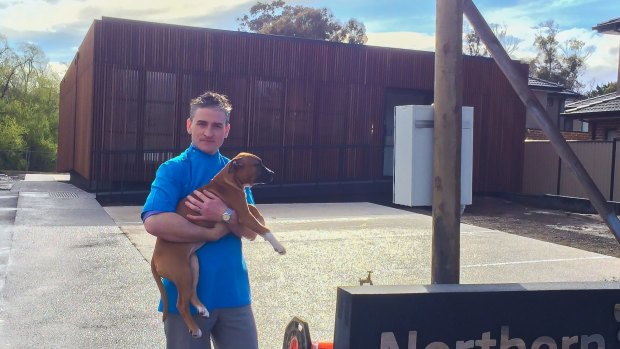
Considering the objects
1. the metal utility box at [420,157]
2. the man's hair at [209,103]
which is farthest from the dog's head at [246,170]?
the metal utility box at [420,157]

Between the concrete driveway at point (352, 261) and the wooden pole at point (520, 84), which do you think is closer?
the wooden pole at point (520, 84)

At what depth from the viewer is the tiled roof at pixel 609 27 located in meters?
17.9

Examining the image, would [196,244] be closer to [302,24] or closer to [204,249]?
[204,249]

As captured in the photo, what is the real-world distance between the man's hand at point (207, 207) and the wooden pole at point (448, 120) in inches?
60.8

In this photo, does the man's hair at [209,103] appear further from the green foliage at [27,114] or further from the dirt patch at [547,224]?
the green foliage at [27,114]

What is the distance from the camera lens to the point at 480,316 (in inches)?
135

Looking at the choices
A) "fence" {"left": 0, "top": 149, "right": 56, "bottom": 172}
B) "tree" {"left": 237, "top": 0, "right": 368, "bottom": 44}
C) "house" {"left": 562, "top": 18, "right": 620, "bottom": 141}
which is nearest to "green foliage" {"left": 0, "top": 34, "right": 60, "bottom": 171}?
"fence" {"left": 0, "top": 149, "right": 56, "bottom": 172}

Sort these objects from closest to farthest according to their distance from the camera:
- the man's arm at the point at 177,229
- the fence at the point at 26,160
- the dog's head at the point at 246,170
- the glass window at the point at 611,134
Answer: the man's arm at the point at 177,229, the dog's head at the point at 246,170, the glass window at the point at 611,134, the fence at the point at 26,160

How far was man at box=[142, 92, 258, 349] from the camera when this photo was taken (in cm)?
302

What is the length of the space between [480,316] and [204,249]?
1.42 metres

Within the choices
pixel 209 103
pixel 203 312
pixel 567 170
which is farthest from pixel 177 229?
pixel 567 170

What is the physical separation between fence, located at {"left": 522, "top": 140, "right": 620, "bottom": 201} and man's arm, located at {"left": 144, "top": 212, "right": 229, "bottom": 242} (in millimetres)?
17911

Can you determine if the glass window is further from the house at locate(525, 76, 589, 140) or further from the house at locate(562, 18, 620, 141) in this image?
the house at locate(525, 76, 589, 140)

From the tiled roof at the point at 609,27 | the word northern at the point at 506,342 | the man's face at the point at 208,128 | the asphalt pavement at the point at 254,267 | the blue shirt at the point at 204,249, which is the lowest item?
the asphalt pavement at the point at 254,267
